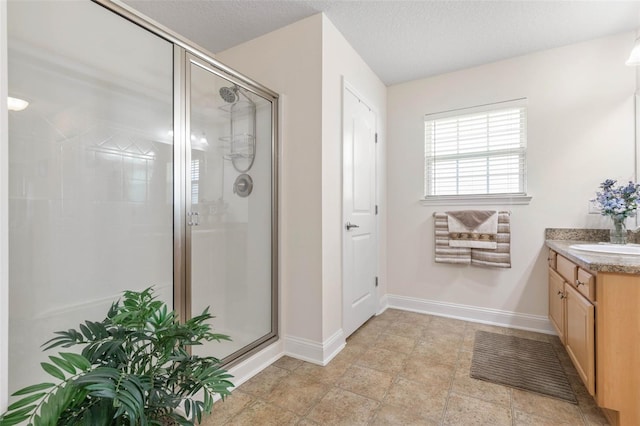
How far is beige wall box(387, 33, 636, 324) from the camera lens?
8.09ft

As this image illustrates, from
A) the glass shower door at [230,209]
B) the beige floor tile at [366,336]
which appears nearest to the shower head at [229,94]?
the glass shower door at [230,209]

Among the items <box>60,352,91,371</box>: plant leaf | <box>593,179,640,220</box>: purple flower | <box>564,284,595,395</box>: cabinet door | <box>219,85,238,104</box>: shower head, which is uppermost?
<box>219,85,238,104</box>: shower head

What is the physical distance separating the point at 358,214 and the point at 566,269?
1.54 metres

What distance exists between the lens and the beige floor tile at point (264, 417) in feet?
5.03

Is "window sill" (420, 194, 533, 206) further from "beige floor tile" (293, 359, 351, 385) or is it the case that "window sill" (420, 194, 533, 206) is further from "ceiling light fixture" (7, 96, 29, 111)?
"ceiling light fixture" (7, 96, 29, 111)

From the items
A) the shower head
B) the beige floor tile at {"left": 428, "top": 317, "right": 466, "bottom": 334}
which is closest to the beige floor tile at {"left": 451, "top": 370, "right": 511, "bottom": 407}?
the beige floor tile at {"left": 428, "top": 317, "right": 466, "bottom": 334}

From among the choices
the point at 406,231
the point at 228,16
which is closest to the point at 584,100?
the point at 406,231

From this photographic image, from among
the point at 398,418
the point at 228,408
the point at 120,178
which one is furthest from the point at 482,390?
the point at 120,178

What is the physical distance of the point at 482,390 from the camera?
5.97 ft

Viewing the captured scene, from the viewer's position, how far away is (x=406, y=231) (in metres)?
3.31

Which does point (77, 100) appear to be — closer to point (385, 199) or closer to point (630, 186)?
point (385, 199)

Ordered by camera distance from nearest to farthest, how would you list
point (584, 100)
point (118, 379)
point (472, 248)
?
point (118, 379) < point (584, 100) < point (472, 248)

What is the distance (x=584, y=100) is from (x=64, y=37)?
360 centimetres

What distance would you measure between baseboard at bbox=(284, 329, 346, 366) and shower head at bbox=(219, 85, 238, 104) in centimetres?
179
